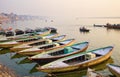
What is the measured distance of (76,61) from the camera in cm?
2439

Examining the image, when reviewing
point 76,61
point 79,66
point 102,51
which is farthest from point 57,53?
point 102,51

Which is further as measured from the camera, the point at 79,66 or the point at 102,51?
the point at 102,51

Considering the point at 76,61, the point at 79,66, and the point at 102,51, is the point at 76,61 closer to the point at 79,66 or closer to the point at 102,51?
the point at 79,66

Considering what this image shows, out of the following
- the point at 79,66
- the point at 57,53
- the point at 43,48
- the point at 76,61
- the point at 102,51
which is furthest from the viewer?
the point at 43,48

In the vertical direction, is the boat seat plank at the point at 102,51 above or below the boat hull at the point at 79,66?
above

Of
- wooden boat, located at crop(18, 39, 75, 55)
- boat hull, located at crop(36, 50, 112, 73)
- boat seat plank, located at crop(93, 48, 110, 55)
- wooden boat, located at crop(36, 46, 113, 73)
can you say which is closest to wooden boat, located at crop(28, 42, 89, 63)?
wooden boat, located at crop(36, 46, 113, 73)

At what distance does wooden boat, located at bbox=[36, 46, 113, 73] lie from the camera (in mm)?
20703

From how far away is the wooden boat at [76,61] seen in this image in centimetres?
2070

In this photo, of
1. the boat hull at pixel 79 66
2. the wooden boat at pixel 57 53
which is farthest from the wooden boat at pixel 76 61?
the wooden boat at pixel 57 53

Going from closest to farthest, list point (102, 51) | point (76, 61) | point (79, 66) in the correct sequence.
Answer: point (79, 66), point (76, 61), point (102, 51)

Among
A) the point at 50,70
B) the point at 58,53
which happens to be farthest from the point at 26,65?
the point at 50,70

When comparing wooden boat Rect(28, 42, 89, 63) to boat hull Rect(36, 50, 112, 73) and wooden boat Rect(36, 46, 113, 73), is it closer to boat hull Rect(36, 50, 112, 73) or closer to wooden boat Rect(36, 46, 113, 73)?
wooden boat Rect(36, 46, 113, 73)

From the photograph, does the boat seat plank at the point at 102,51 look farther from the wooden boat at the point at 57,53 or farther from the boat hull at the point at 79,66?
the wooden boat at the point at 57,53

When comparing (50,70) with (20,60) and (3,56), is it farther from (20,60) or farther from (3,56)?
(3,56)
